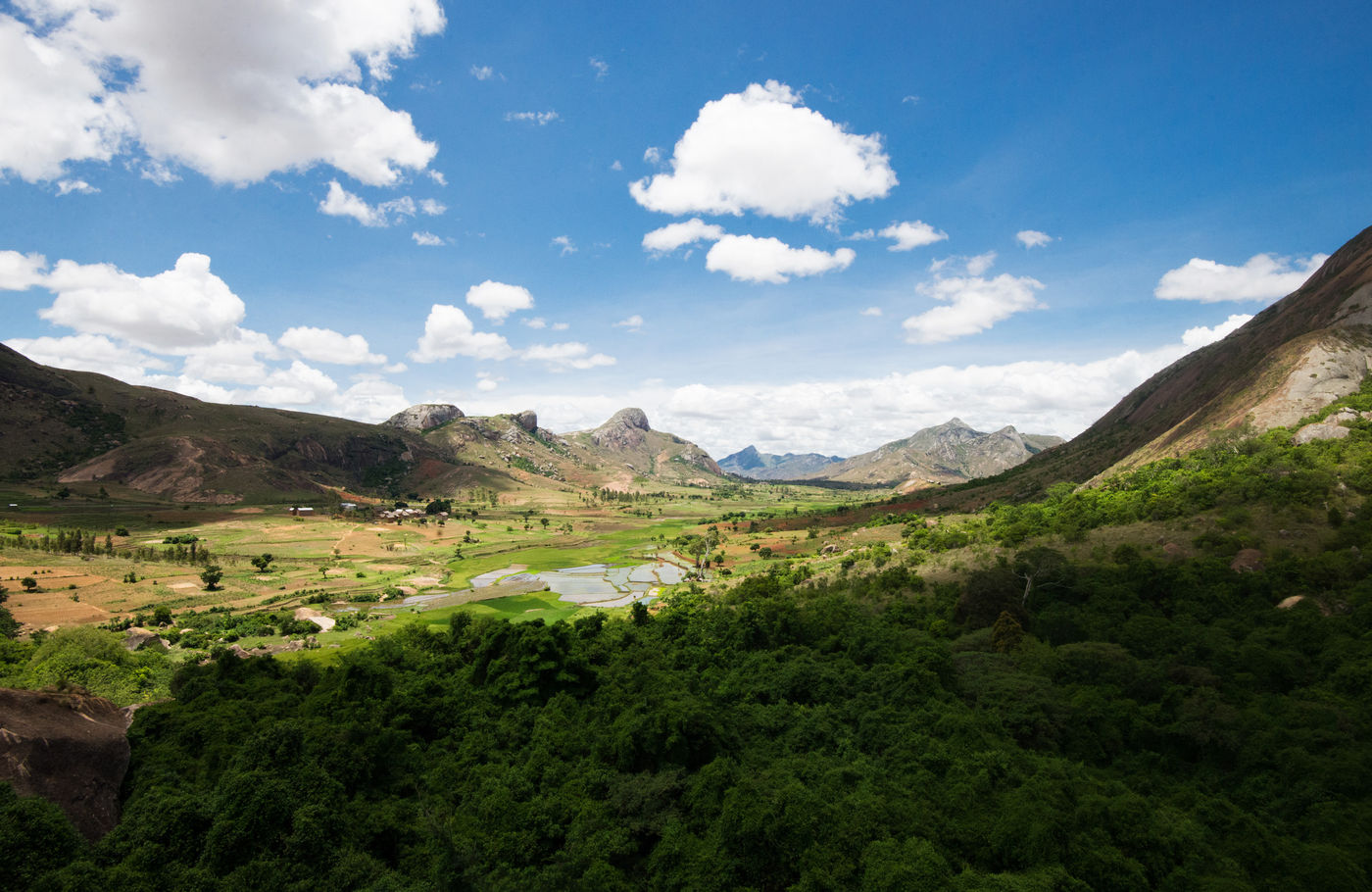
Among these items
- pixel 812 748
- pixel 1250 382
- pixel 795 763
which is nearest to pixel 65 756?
pixel 795 763

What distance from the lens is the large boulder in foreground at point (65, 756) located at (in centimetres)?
2181

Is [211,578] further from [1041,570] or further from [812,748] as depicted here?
[1041,570]

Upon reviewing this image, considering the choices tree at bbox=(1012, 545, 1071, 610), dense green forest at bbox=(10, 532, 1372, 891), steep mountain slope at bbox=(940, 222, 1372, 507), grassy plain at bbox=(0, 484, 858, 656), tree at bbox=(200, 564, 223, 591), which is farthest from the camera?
tree at bbox=(200, 564, 223, 591)

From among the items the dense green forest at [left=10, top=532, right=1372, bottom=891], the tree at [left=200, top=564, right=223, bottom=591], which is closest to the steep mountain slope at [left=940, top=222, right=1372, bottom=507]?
the dense green forest at [left=10, top=532, right=1372, bottom=891]

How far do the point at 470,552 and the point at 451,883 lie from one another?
11952 cm

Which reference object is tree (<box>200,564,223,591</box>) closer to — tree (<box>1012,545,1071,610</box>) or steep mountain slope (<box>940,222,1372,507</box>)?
tree (<box>1012,545,1071,610</box>)

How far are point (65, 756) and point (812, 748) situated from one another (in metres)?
37.5

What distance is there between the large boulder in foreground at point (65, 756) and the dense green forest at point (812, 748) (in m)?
1.30

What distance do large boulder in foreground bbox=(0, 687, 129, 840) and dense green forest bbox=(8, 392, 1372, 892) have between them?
1299mm

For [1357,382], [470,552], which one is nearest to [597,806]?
[1357,382]

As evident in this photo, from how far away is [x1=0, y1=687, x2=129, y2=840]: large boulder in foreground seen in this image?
2181 cm

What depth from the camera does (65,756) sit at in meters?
23.3

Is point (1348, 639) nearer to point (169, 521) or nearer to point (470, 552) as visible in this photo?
point (470, 552)

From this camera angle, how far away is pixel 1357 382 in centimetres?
6938
